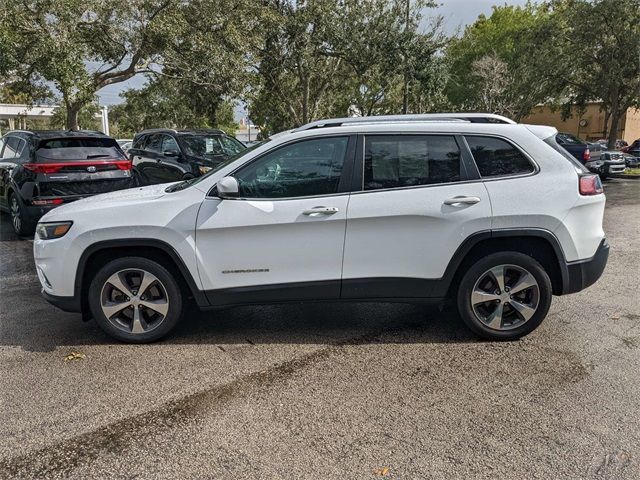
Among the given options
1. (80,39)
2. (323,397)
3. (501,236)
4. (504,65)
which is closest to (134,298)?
(323,397)

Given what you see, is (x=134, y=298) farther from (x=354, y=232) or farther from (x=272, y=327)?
(x=354, y=232)

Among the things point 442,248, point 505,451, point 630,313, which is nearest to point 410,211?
point 442,248

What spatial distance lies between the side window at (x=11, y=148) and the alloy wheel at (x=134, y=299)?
578 centimetres

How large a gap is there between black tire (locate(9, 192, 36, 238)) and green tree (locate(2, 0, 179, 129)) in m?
5.17

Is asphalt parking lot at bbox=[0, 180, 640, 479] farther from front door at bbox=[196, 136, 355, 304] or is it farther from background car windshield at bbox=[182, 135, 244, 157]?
background car windshield at bbox=[182, 135, 244, 157]

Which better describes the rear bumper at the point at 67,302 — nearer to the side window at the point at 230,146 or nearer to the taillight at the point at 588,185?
the taillight at the point at 588,185

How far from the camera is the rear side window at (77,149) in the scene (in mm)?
7781

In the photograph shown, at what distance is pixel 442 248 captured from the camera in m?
3.88

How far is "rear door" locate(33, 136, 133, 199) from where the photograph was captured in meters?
7.65

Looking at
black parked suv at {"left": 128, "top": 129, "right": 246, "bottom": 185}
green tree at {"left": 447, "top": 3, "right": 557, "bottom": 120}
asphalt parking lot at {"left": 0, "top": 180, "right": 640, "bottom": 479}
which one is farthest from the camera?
green tree at {"left": 447, "top": 3, "right": 557, "bottom": 120}

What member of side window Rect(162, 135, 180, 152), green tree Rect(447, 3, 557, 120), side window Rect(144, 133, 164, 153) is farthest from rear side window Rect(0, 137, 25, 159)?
green tree Rect(447, 3, 557, 120)

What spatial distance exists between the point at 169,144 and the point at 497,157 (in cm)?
921

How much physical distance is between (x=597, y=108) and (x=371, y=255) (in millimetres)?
50259

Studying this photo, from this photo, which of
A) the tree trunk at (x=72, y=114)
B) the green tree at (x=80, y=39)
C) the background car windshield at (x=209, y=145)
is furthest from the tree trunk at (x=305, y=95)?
the background car windshield at (x=209, y=145)
